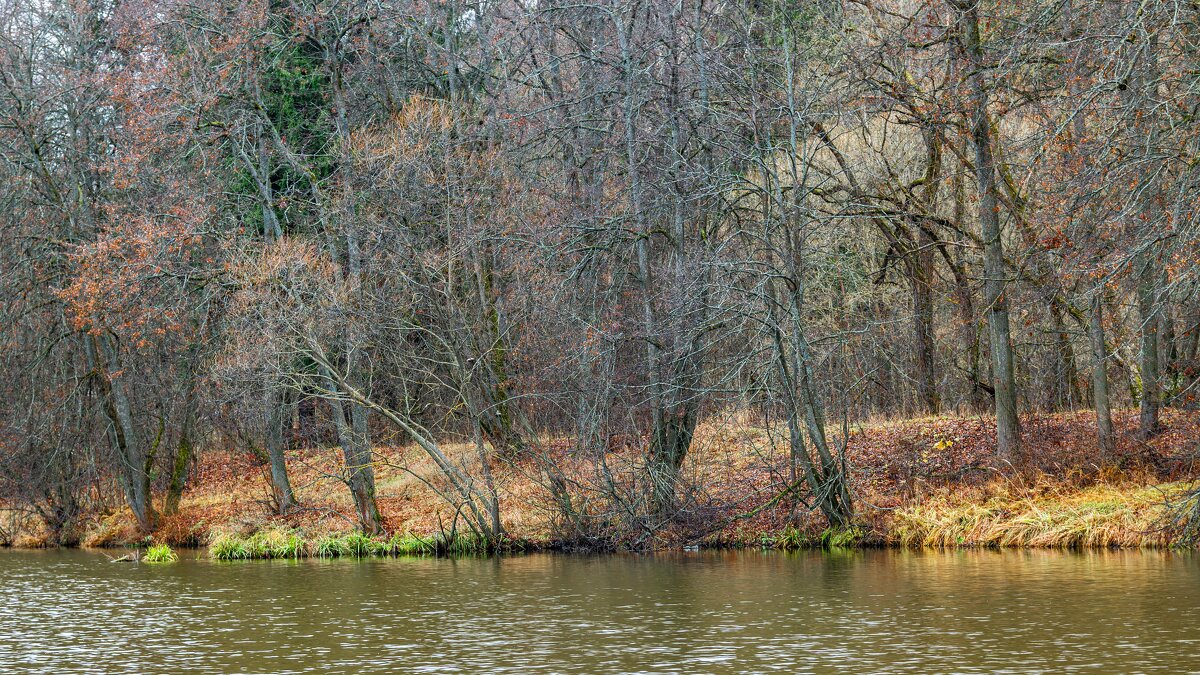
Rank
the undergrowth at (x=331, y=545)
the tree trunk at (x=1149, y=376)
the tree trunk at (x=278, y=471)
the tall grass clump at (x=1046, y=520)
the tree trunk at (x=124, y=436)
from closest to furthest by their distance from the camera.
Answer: the tall grass clump at (x=1046, y=520)
the tree trunk at (x=1149, y=376)
the undergrowth at (x=331, y=545)
the tree trunk at (x=278, y=471)
the tree trunk at (x=124, y=436)

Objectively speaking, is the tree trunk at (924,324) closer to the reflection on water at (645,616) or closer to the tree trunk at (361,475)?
the reflection on water at (645,616)

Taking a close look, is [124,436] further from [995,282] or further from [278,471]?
[995,282]

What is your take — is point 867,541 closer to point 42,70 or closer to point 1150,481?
point 1150,481

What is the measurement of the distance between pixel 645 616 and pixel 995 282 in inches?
452

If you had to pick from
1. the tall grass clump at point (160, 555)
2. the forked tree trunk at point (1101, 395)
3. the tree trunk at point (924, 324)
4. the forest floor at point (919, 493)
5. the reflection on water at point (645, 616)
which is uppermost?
the tree trunk at point (924, 324)

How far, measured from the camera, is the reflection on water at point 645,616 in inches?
483

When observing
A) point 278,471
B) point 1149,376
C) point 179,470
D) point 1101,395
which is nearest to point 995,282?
point 1101,395

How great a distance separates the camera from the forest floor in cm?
2117

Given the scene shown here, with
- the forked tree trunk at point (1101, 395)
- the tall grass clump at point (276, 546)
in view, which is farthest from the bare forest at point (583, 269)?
the tall grass clump at point (276, 546)

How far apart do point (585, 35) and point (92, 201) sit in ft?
39.8

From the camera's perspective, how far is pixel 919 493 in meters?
23.1

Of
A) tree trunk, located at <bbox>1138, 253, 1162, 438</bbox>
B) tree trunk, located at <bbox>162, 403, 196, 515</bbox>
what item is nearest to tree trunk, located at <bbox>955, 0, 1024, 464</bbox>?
tree trunk, located at <bbox>1138, 253, 1162, 438</bbox>

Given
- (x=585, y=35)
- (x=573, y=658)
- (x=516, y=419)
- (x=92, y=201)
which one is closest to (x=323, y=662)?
(x=573, y=658)

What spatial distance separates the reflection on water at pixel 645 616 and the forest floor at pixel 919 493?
0.95m
